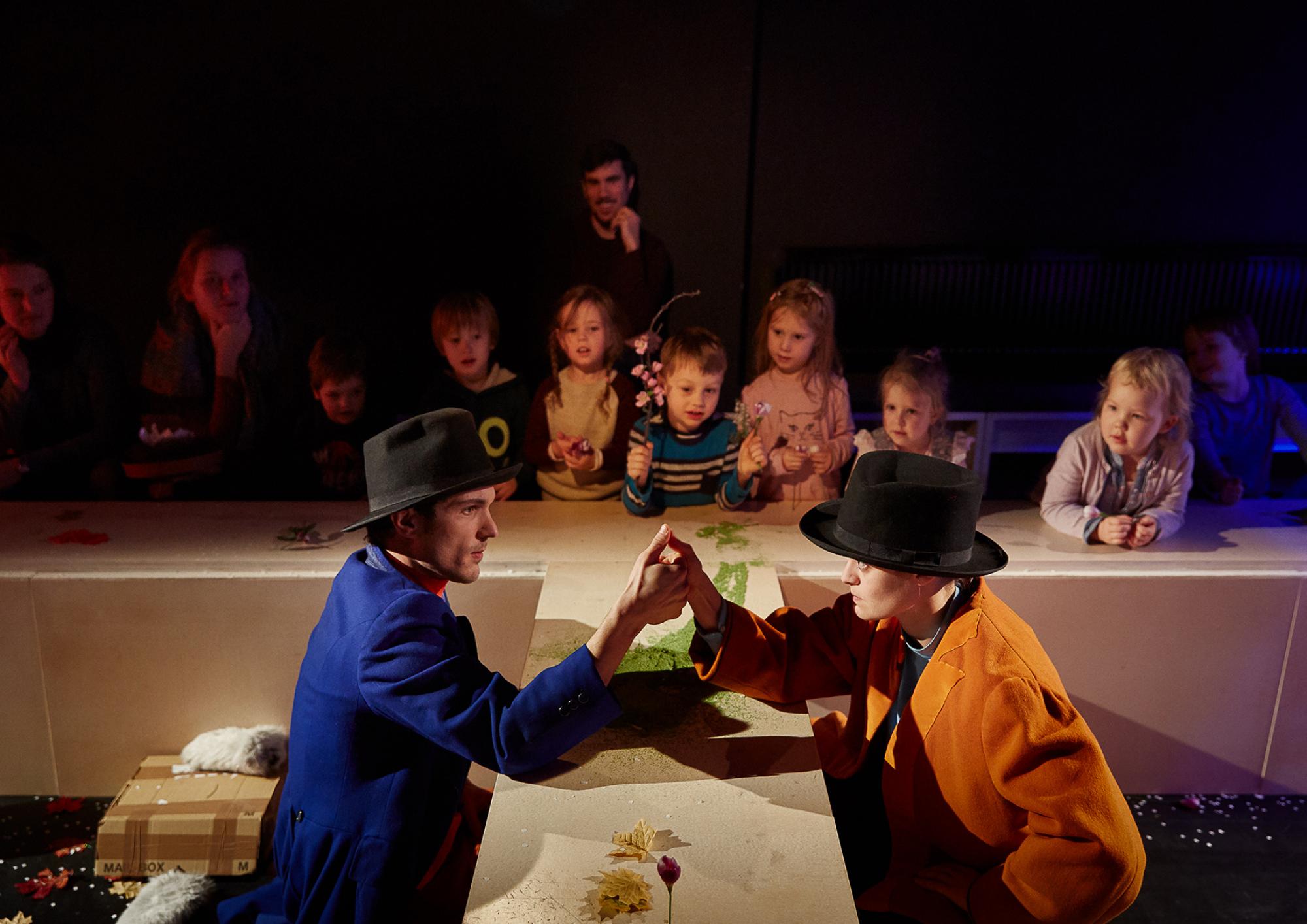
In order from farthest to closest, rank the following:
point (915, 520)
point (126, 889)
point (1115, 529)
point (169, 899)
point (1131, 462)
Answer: point (1131, 462) → point (1115, 529) → point (126, 889) → point (169, 899) → point (915, 520)

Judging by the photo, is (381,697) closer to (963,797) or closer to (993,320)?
(963,797)

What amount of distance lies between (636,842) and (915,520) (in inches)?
34.0

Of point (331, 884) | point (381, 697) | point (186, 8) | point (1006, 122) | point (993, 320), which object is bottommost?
point (331, 884)

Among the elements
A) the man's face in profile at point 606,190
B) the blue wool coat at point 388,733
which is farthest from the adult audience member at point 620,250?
the blue wool coat at point 388,733

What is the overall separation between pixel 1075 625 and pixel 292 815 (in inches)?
104

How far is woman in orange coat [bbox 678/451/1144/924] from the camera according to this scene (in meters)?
1.95

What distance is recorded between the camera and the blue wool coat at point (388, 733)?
2018 mm

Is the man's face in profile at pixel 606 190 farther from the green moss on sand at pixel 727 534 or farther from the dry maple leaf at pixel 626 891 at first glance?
the dry maple leaf at pixel 626 891

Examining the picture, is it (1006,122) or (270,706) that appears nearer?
(270,706)

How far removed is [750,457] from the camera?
3.69 metres

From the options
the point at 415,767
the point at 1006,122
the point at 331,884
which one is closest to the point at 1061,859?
the point at 415,767

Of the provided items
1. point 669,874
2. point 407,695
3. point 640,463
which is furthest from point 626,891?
point 640,463

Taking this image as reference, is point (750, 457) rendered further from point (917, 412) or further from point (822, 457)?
point (917, 412)

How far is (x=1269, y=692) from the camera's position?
11.6ft
